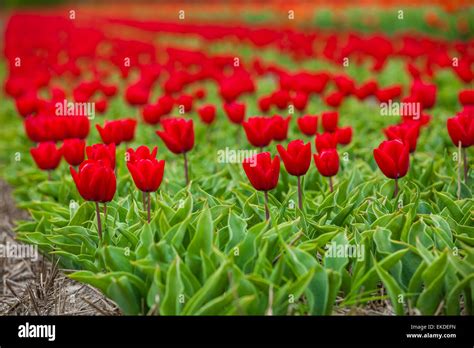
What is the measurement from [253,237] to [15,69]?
687 cm

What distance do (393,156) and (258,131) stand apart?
2.92 ft

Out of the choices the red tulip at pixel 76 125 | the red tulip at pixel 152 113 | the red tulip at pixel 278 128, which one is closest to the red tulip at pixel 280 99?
the red tulip at pixel 152 113

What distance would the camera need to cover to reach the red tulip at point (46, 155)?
13.7ft

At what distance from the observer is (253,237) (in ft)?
10.2

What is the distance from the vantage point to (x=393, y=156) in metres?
3.32

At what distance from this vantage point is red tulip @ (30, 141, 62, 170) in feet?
13.7

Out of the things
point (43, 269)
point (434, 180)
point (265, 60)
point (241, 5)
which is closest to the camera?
point (43, 269)

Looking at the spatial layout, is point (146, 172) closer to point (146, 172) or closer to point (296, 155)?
point (146, 172)

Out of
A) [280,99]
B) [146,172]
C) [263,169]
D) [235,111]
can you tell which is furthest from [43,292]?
[280,99]

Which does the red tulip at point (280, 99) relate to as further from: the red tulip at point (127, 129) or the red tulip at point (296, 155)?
the red tulip at point (296, 155)

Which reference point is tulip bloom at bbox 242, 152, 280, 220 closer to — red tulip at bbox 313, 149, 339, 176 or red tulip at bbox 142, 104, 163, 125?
red tulip at bbox 313, 149, 339, 176

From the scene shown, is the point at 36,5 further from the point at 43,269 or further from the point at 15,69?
the point at 43,269
